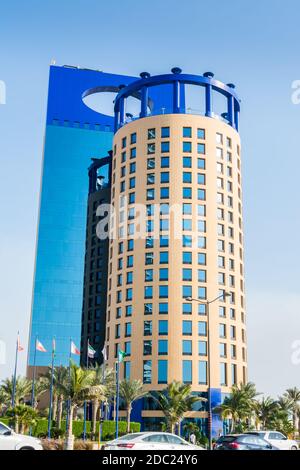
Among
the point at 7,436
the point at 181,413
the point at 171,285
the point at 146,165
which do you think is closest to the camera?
the point at 7,436

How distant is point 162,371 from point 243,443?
56971 millimetres

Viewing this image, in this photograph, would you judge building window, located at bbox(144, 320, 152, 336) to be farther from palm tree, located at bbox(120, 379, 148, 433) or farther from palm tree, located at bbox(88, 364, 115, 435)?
palm tree, located at bbox(88, 364, 115, 435)

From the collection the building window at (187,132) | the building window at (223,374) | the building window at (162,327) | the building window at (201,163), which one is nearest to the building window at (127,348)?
the building window at (162,327)

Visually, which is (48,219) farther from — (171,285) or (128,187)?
(171,285)

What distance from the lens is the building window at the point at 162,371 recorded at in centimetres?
8281

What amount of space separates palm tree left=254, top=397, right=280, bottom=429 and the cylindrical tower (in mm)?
6668

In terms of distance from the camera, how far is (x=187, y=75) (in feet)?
314

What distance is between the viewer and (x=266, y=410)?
77.4m

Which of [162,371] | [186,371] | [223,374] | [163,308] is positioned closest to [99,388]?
[162,371]

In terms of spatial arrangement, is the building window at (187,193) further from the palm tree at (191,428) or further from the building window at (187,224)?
the palm tree at (191,428)

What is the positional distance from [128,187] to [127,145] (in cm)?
777

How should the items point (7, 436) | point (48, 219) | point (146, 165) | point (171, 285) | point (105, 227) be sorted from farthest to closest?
point (48, 219) < point (105, 227) < point (146, 165) < point (171, 285) < point (7, 436)

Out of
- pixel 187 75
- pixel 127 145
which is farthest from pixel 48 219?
pixel 187 75

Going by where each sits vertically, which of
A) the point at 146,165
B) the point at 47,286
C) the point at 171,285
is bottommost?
the point at 171,285
